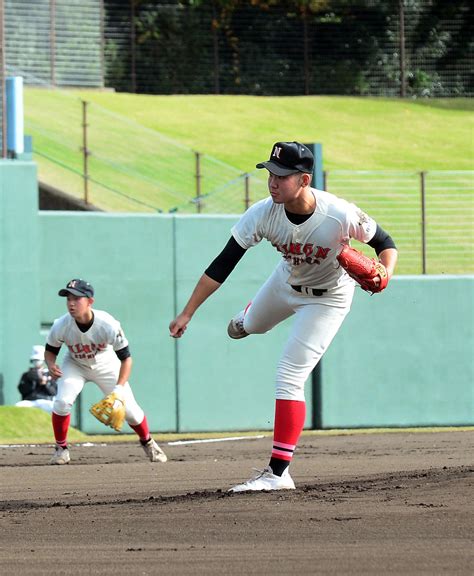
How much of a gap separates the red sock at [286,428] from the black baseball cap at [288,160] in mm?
1451

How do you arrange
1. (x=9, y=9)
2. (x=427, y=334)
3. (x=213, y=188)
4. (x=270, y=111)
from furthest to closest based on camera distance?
(x=270, y=111)
(x=9, y=9)
(x=213, y=188)
(x=427, y=334)

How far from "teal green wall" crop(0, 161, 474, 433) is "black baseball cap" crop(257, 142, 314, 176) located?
35.1 feet

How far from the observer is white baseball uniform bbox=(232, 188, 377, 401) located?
8016 mm

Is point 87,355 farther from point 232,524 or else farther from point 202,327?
point 202,327

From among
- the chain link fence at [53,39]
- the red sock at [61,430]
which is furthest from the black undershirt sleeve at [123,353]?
the chain link fence at [53,39]

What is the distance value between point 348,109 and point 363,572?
97.2 ft

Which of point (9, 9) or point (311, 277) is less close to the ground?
point (9, 9)

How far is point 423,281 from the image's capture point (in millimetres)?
19875

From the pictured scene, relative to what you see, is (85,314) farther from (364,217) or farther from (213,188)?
(213,188)

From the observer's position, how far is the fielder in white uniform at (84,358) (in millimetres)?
12297

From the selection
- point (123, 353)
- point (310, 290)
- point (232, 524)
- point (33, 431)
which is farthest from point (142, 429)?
point (232, 524)

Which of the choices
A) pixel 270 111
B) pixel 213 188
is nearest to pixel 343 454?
pixel 213 188

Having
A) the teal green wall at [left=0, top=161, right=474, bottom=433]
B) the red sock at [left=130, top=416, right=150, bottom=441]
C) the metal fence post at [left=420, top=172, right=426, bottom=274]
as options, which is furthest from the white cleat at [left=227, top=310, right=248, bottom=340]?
the metal fence post at [left=420, top=172, right=426, bottom=274]

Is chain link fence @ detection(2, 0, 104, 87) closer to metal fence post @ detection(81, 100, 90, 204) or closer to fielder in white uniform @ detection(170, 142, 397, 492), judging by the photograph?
metal fence post @ detection(81, 100, 90, 204)
